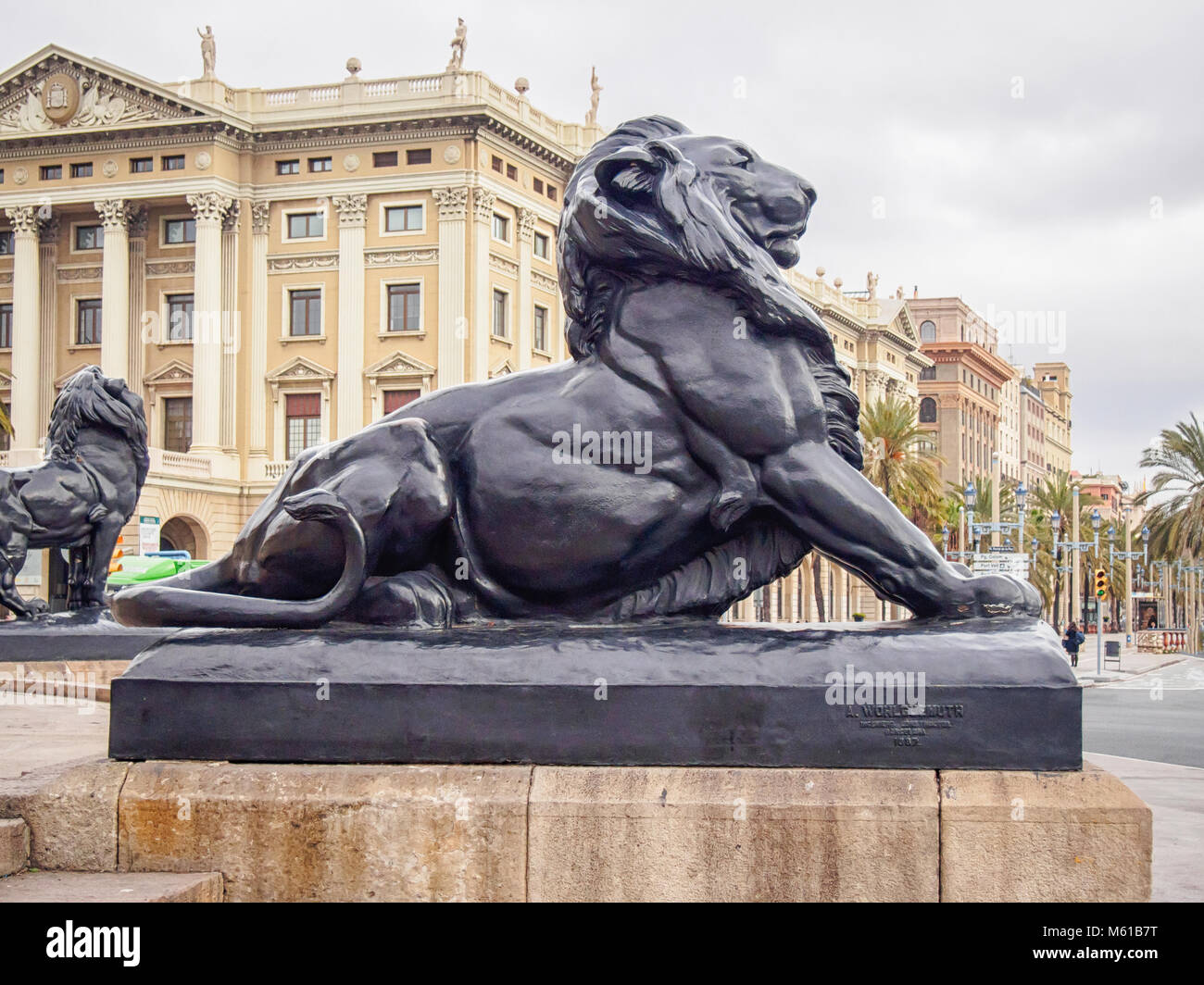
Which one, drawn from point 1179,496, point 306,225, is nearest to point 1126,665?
point 1179,496

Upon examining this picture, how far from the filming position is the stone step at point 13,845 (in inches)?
143

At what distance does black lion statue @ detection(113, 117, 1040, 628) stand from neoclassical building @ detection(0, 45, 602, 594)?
51.6 m

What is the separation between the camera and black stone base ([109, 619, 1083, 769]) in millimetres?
3578

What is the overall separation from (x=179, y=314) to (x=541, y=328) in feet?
51.6

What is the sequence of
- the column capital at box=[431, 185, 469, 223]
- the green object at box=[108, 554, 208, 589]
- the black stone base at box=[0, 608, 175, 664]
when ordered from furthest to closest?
1. the column capital at box=[431, 185, 469, 223]
2. the green object at box=[108, 554, 208, 589]
3. the black stone base at box=[0, 608, 175, 664]

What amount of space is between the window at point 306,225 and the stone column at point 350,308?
3.00 feet

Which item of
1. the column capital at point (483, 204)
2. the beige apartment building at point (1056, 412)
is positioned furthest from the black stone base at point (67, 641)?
the beige apartment building at point (1056, 412)

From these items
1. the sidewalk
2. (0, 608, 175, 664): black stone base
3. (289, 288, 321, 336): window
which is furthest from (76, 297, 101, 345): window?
(0, 608, 175, 664): black stone base

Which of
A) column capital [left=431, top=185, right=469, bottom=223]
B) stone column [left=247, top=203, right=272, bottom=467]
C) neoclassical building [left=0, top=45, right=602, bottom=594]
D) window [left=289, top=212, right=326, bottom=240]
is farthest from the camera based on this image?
window [left=289, top=212, right=326, bottom=240]

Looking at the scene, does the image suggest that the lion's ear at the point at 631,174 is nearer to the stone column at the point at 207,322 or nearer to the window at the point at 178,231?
the stone column at the point at 207,322

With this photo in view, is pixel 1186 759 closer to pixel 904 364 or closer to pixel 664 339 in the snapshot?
pixel 664 339

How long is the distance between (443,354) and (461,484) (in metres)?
52.5

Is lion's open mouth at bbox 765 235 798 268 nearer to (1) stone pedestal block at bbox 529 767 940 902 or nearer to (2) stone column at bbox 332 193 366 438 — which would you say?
(1) stone pedestal block at bbox 529 767 940 902

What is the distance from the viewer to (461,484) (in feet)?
13.9
